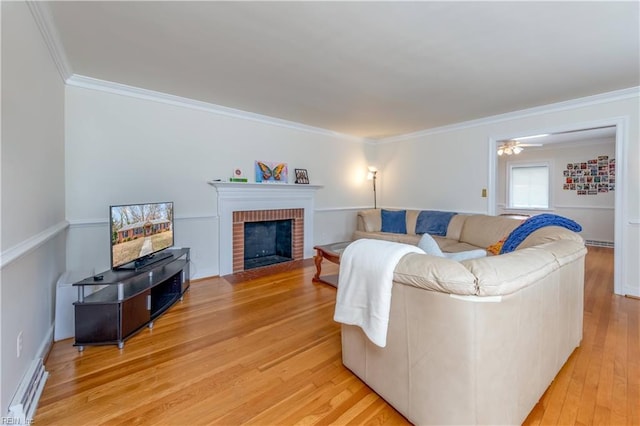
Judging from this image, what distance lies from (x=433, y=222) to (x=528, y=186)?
4130 mm

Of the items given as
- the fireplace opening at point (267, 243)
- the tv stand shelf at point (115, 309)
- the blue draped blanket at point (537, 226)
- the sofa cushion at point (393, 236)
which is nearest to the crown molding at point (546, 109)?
the sofa cushion at point (393, 236)

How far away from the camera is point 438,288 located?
1.22 meters

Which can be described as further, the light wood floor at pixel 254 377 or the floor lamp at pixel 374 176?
the floor lamp at pixel 374 176

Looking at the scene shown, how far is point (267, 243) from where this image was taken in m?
4.78

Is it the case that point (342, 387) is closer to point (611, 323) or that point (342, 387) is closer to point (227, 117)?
point (611, 323)

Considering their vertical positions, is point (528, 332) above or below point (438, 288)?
below

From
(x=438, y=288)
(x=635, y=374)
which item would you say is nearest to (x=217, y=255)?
(x=438, y=288)

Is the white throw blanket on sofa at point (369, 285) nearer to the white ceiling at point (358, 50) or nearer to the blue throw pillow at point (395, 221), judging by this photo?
the white ceiling at point (358, 50)

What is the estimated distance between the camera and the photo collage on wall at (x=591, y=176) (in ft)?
19.2

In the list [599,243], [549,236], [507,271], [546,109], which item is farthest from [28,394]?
[599,243]

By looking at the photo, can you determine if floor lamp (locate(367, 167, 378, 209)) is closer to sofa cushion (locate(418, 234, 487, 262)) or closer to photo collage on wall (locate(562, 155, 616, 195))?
sofa cushion (locate(418, 234, 487, 262))

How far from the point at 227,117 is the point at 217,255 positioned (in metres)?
1.92

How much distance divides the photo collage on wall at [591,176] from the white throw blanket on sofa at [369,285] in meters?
6.99

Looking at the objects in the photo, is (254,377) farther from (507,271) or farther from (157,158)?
(157,158)
